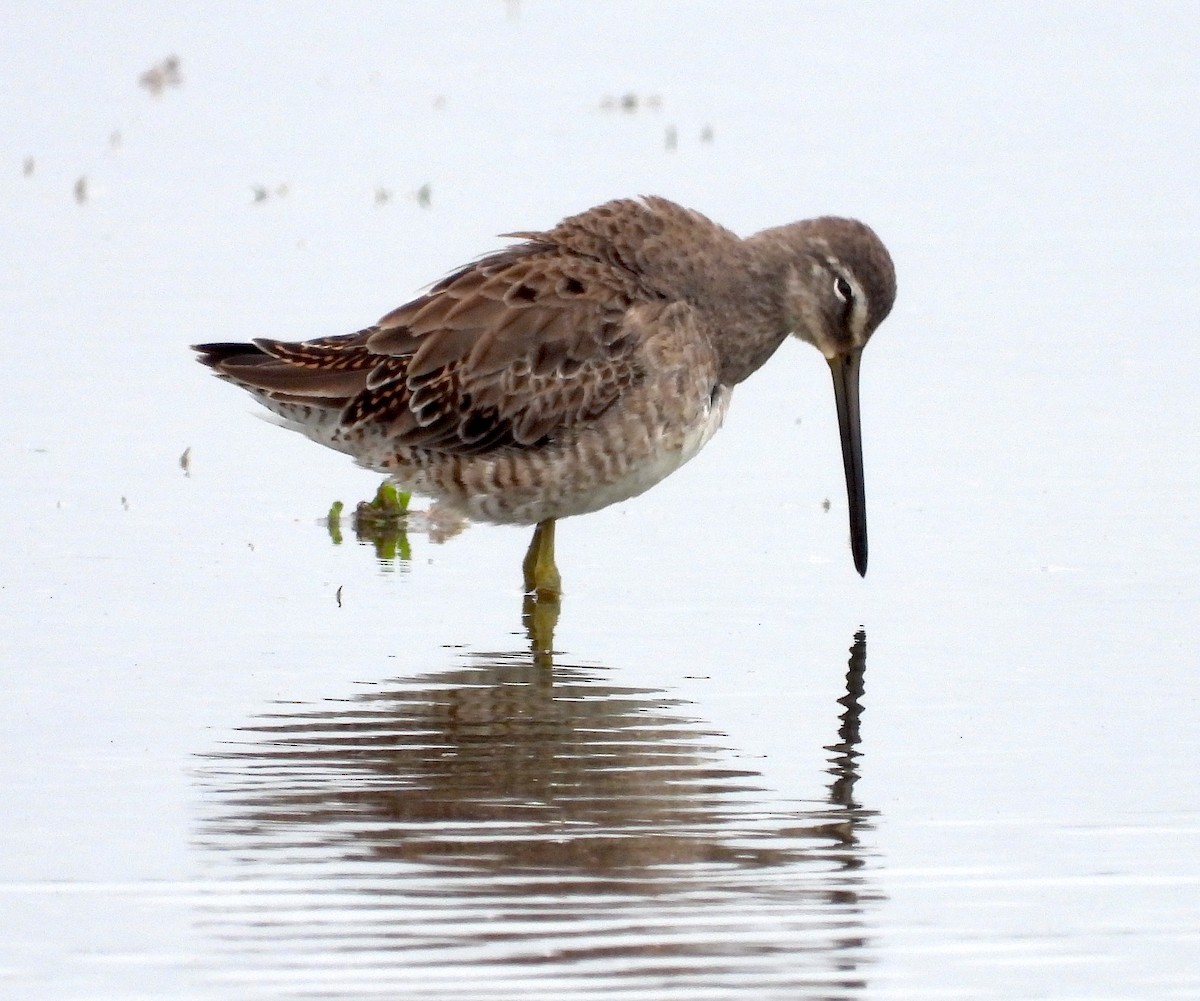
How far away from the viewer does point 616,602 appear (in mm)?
8008

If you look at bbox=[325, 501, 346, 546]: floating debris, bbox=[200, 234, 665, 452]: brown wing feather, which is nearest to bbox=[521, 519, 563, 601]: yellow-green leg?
bbox=[200, 234, 665, 452]: brown wing feather

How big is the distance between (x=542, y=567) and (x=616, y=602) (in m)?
0.27

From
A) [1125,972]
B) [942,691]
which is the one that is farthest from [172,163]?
[1125,972]

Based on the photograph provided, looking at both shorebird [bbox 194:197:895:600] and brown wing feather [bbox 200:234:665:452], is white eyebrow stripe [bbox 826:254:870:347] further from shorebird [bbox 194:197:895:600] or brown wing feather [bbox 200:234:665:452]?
brown wing feather [bbox 200:234:665:452]

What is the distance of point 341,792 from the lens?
619cm

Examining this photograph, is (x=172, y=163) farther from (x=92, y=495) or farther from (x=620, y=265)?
(x=620, y=265)

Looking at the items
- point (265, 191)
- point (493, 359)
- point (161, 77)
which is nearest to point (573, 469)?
point (493, 359)

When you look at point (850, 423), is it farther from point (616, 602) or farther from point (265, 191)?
point (265, 191)

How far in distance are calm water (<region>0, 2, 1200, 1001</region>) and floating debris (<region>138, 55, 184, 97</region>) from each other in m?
0.17

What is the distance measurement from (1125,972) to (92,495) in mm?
4632

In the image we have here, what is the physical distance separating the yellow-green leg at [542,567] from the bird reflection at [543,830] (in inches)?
30.6

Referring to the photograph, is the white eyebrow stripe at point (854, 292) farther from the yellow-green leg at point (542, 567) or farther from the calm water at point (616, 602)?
the yellow-green leg at point (542, 567)

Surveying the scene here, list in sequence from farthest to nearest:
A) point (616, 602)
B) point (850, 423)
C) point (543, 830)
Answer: point (850, 423) < point (616, 602) < point (543, 830)

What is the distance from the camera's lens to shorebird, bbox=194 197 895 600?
8.03 m
